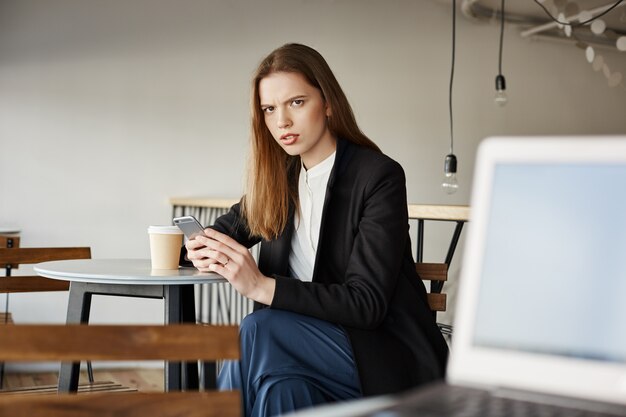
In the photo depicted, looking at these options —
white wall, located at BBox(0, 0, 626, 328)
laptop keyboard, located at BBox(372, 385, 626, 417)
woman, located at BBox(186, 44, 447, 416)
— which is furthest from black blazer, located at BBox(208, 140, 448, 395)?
white wall, located at BBox(0, 0, 626, 328)

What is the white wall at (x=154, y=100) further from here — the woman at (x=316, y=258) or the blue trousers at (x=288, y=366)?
the blue trousers at (x=288, y=366)

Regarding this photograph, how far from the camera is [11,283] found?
2822 millimetres

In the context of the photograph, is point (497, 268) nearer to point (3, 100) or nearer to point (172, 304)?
point (172, 304)

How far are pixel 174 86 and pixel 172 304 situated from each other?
3441 millimetres

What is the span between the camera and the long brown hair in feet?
7.05

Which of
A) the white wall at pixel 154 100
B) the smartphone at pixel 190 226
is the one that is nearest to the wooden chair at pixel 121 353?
the smartphone at pixel 190 226

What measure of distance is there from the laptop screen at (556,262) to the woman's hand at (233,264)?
1.13 m

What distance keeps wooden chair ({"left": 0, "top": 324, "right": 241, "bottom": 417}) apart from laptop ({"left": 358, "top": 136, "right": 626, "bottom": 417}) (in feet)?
1.17

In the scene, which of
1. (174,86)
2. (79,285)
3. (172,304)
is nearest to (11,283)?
(79,285)

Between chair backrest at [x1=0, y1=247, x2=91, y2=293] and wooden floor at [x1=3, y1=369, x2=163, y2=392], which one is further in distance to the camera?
wooden floor at [x1=3, y1=369, x2=163, y2=392]

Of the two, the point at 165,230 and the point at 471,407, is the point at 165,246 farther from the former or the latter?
the point at 471,407

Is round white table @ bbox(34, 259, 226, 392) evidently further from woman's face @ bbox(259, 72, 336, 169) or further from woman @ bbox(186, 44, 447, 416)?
woman's face @ bbox(259, 72, 336, 169)

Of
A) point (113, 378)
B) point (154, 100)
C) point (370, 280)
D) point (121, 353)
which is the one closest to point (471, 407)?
point (121, 353)

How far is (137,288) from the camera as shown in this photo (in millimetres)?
2029
